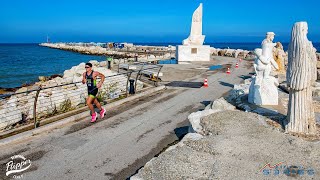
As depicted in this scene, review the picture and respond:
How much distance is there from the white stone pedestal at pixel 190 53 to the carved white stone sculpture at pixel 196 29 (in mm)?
522

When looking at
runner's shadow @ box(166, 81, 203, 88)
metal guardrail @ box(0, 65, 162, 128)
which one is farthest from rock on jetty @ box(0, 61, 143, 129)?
runner's shadow @ box(166, 81, 203, 88)

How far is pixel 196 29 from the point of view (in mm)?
27984

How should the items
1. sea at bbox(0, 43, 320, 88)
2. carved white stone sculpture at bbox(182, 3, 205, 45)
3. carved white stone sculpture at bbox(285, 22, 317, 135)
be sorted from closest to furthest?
carved white stone sculpture at bbox(285, 22, 317, 135)
carved white stone sculpture at bbox(182, 3, 205, 45)
sea at bbox(0, 43, 320, 88)

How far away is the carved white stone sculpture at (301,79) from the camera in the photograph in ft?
21.0

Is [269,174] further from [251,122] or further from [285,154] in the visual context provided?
[251,122]

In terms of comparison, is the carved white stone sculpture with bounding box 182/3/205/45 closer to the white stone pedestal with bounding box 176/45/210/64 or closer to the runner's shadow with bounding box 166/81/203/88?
the white stone pedestal with bounding box 176/45/210/64

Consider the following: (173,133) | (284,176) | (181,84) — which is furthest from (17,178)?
(181,84)

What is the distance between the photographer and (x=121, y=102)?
37.6 feet

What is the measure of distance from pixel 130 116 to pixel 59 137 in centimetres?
280

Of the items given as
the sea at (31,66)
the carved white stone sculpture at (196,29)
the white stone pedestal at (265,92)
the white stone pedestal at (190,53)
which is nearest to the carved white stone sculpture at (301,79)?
the white stone pedestal at (265,92)

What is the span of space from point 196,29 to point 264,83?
1949 cm

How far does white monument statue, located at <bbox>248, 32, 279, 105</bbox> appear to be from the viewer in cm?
923

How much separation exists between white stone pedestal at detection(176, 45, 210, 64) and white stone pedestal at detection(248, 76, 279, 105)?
61.0ft

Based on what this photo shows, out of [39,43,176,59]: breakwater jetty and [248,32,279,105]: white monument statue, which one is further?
[39,43,176,59]: breakwater jetty
